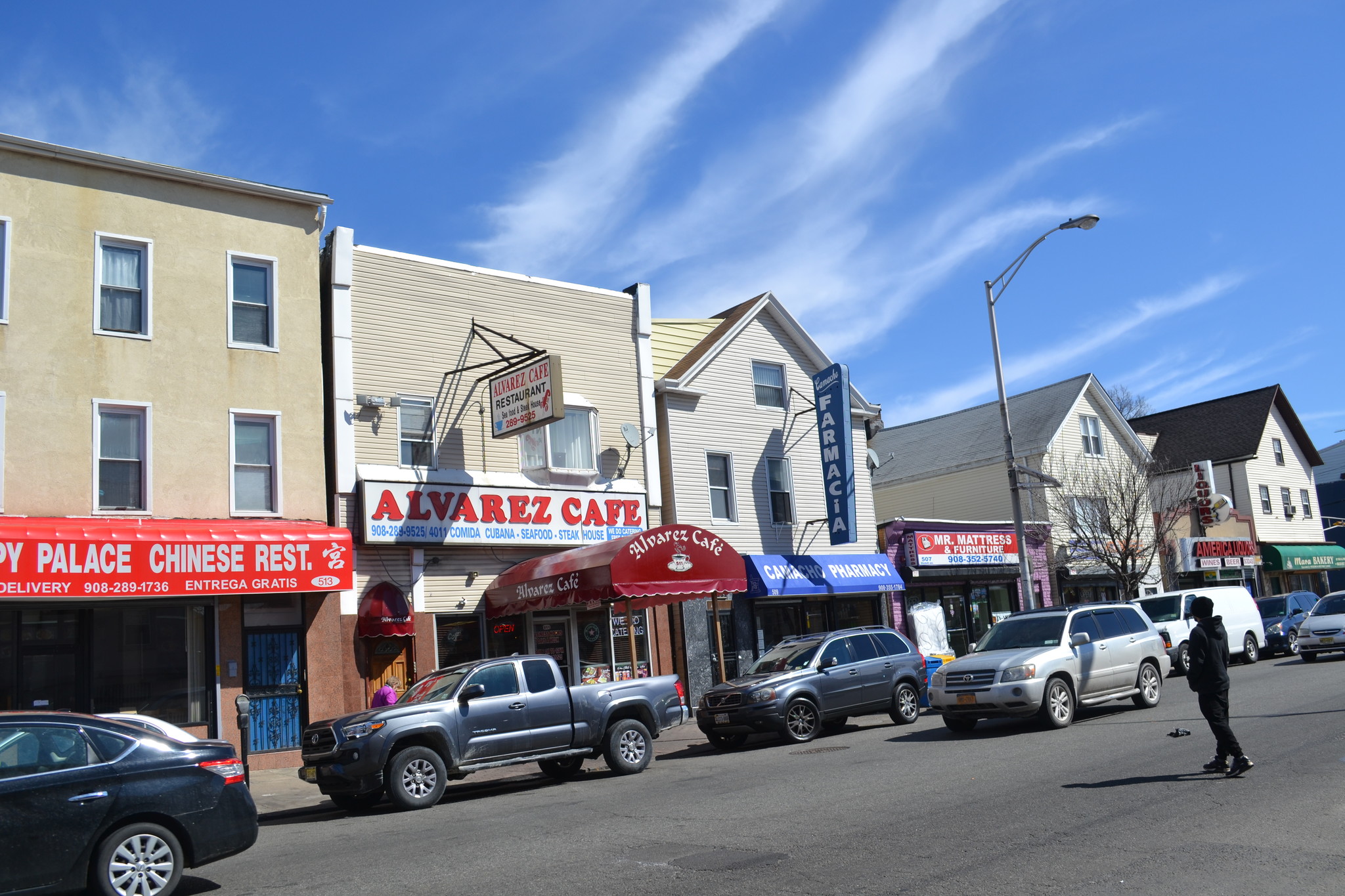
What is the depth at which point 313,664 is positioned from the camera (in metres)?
18.0

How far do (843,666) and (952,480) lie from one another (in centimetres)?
1968

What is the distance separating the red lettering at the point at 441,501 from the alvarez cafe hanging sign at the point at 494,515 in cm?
1

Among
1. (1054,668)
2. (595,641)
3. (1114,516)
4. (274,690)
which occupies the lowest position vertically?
(1054,668)

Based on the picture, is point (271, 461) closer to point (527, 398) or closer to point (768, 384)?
point (527, 398)

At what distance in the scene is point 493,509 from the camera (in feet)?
67.5

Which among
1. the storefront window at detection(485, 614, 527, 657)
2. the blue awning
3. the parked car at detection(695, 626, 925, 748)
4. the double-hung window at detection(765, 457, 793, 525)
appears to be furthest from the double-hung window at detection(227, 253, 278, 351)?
the double-hung window at detection(765, 457, 793, 525)

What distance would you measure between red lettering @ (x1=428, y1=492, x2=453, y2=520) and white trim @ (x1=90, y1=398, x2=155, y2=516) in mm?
4695

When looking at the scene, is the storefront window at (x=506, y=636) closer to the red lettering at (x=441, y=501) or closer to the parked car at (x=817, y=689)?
the red lettering at (x=441, y=501)

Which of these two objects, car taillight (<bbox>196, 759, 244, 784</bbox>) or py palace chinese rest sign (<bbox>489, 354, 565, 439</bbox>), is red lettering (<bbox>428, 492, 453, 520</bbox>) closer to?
py palace chinese rest sign (<bbox>489, 354, 565, 439</bbox>)

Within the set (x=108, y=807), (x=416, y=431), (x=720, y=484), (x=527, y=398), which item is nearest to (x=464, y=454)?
(x=416, y=431)

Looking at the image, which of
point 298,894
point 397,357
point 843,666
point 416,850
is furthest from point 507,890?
point 397,357

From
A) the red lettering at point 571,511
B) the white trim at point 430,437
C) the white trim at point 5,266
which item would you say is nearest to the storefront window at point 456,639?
the red lettering at point 571,511

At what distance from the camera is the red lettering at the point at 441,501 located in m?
19.8

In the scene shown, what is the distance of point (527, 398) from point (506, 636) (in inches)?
190
